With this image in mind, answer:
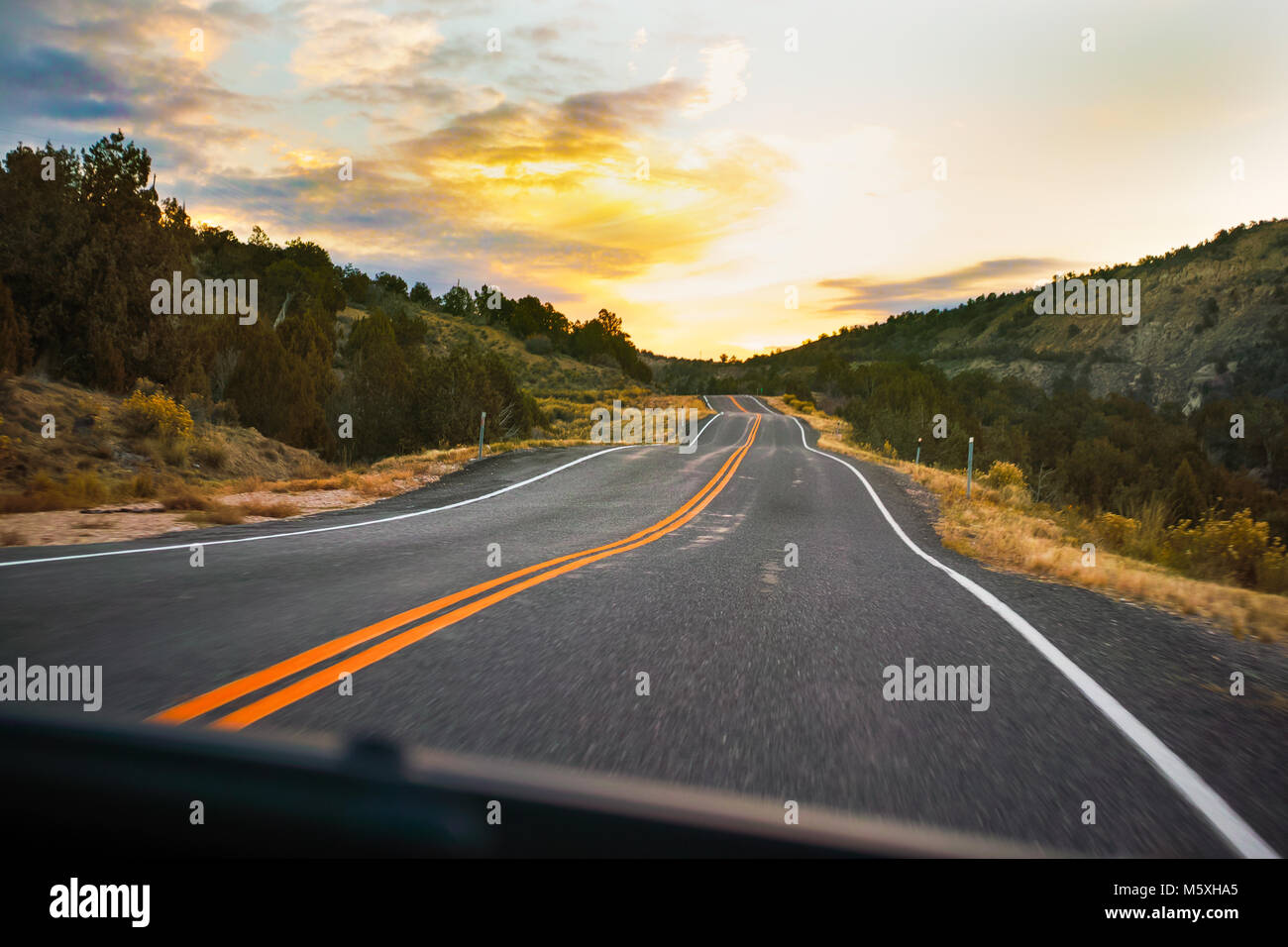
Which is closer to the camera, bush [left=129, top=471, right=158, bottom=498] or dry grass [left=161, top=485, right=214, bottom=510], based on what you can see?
dry grass [left=161, top=485, right=214, bottom=510]

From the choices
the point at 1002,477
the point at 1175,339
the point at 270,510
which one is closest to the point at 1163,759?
the point at 270,510

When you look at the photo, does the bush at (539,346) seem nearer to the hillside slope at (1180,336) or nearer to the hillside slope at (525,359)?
the hillside slope at (525,359)

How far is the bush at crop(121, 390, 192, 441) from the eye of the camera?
48.7 ft

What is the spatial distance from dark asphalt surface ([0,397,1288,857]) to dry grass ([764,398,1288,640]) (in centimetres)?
57

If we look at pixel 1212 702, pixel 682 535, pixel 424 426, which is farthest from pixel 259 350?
pixel 1212 702

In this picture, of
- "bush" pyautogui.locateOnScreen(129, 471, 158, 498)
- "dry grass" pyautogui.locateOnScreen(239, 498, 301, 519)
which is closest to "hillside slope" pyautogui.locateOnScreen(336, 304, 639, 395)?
"bush" pyautogui.locateOnScreen(129, 471, 158, 498)

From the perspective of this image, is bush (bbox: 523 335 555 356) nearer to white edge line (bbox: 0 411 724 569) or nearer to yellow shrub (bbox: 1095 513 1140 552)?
white edge line (bbox: 0 411 724 569)

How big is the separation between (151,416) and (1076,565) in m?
16.7

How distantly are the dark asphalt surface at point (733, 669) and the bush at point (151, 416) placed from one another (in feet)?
28.8

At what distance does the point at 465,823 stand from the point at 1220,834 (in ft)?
8.49

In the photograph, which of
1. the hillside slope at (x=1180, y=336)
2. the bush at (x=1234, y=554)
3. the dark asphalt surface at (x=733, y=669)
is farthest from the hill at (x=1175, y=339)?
the dark asphalt surface at (x=733, y=669)

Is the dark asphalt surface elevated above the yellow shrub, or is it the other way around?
the dark asphalt surface

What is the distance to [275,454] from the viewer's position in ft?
62.1
